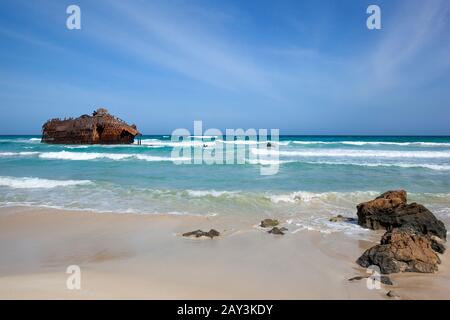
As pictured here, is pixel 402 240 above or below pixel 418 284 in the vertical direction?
above

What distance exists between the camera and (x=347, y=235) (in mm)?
6180

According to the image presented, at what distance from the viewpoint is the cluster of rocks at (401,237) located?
4437mm

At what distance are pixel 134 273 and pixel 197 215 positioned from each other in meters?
3.35

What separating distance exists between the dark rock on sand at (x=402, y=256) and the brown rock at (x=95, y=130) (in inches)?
1384

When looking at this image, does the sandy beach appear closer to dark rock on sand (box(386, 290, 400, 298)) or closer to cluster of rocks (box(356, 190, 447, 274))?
dark rock on sand (box(386, 290, 400, 298))

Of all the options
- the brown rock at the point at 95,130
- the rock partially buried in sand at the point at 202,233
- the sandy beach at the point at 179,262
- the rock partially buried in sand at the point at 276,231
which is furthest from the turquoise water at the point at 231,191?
the brown rock at the point at 95,130

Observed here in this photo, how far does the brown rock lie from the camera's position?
121 ft

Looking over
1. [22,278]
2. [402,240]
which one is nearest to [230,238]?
[402,240]

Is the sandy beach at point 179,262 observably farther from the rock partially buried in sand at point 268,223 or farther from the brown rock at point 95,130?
the brown rock at point 95,130

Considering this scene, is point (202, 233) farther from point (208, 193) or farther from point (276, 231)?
point (208, 193)

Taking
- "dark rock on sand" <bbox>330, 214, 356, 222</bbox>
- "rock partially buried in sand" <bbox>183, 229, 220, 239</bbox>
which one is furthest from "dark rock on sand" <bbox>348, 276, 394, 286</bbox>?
"dark rock on sand" <bbox>330, 214, 356, 222</bbox>

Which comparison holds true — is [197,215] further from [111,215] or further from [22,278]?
[22,278]

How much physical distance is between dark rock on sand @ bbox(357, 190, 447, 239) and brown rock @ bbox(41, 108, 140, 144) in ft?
110

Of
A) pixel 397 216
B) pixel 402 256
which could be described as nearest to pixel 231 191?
pixel 397 216
